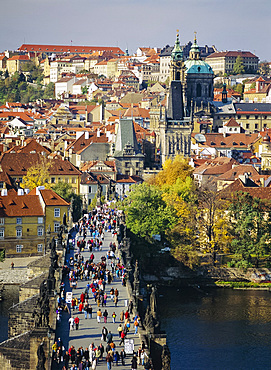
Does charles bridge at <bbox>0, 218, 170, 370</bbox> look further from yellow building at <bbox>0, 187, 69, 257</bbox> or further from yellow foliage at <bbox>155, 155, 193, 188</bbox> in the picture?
yellow foliage at <bbox>155, 155, 193, 188</bbox>

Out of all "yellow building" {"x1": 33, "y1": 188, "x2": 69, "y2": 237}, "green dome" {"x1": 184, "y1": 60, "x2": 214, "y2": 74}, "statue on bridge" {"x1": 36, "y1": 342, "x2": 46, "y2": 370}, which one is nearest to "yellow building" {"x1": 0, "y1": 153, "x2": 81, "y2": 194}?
"yellow building" {"x1": 33, "y1": 188, "x2": 69, "y2": 237}

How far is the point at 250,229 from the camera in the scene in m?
62.7

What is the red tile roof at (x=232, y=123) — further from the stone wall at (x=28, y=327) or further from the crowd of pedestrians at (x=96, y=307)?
the stone wall at (x=28, y=327)

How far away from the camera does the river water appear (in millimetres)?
41438

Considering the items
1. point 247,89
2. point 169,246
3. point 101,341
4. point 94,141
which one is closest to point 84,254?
point 101,341

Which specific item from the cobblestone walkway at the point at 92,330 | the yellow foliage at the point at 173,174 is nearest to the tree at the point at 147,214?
the yellow foliage at the point at 173,174

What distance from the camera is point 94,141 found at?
10788 centimetres

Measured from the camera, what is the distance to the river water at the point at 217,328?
136 ft

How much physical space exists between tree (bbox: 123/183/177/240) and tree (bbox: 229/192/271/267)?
435 centimetres

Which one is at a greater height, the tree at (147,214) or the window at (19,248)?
the tree at (147,214)

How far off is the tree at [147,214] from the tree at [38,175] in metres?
16.6

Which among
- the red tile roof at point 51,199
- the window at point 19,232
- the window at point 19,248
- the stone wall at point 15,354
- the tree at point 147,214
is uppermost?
the red tile roof at point 51,199

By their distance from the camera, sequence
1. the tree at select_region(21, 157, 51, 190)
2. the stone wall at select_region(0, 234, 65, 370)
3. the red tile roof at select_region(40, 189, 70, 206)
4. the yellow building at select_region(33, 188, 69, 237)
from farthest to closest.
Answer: the tree at select_region(21, 157, 51, 190) → the red tile roof at select_region(40, 189, 70, 206) → the yellow building at select_region(33, 188, 69, 237) → the stone wall at select_region(0, 234, 65, 370)

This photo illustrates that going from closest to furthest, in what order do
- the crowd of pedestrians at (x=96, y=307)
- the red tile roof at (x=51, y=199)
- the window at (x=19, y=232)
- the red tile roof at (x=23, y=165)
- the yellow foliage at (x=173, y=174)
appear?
the crowd of pedestrians at (x=96, y=307) < the window at (x=19, y=232) < the red tile roof at (x=51, y=199) < the yellow foliage at (x=173, y=174) < the red tile roof at (x=23, y=165)
